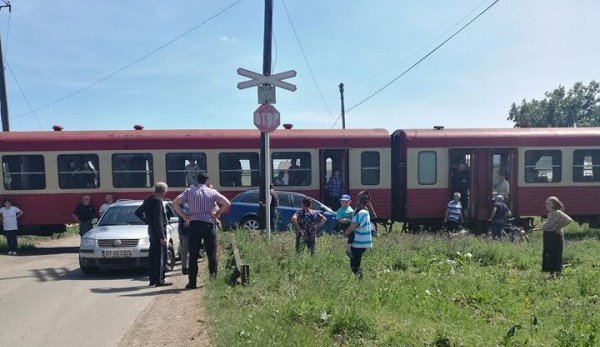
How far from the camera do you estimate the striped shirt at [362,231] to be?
7.89 meters

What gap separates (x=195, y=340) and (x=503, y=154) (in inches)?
496

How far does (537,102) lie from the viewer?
57500mm

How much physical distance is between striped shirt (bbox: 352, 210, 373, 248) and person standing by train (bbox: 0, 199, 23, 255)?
10033mm

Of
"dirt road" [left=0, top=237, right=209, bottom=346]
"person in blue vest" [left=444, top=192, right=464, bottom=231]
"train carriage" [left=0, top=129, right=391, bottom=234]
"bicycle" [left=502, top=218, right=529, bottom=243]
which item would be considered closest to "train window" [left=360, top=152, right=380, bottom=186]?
"train carriage" [left=0, top=129, right=391, bottom=234]

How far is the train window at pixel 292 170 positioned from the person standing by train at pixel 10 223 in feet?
23.7

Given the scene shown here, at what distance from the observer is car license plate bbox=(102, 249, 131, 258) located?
30.7 feet

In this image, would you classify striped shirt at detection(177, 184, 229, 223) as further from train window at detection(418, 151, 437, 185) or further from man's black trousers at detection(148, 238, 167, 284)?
train window at detection(418, 151, 437, 185)

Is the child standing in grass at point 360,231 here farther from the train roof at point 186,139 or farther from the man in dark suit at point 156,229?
the train roof at point 186,139

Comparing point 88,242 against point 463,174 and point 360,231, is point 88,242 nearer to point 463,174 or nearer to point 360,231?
point 360,231

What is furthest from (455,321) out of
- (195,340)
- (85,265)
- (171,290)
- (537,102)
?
(537,102)

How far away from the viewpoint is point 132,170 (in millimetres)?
14859

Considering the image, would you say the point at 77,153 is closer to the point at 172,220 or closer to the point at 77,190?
the point at 77,190

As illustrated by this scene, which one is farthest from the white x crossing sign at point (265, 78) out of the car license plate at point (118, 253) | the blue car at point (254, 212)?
the blue car at point (254, 212)

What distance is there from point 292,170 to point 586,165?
9.30m
